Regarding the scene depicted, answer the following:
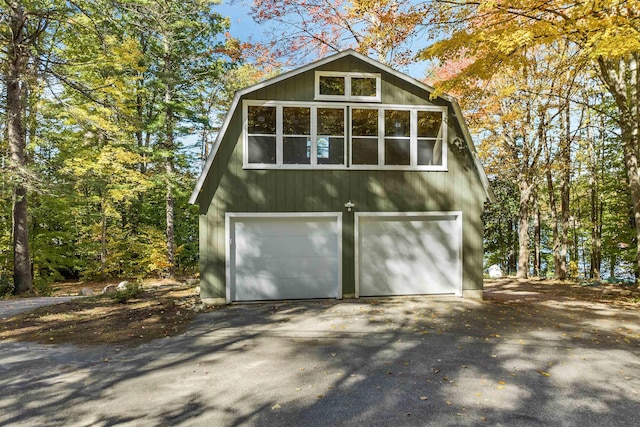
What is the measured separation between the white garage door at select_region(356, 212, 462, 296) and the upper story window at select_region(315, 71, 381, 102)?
9.68 ft

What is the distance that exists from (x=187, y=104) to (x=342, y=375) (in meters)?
13.8

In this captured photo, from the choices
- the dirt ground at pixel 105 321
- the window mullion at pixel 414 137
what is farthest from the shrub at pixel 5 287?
the window mullion at pixel 414 137

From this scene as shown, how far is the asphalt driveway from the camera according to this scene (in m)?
3.67

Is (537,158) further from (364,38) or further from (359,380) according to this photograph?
(359,380)

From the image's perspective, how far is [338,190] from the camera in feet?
29.7

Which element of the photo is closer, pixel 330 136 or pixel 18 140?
pixel 330 136

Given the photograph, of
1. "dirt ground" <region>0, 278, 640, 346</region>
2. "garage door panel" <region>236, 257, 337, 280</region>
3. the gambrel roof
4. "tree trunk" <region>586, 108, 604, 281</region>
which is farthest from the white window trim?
"tree trunk" <region>586, 108, 604, 281</region>

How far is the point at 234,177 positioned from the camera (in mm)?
8711

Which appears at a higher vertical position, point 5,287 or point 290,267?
point 290,267

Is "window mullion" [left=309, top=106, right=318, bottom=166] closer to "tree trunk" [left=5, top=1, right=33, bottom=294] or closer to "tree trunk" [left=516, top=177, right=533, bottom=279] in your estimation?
"tree trunk" [left=5, top=1, right=33, bottom=294]

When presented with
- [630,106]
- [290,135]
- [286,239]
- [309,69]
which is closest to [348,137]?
[290,135]

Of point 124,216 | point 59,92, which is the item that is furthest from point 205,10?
point 124,216

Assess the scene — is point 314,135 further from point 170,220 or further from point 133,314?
point 170,220

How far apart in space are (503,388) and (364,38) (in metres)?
12.3
